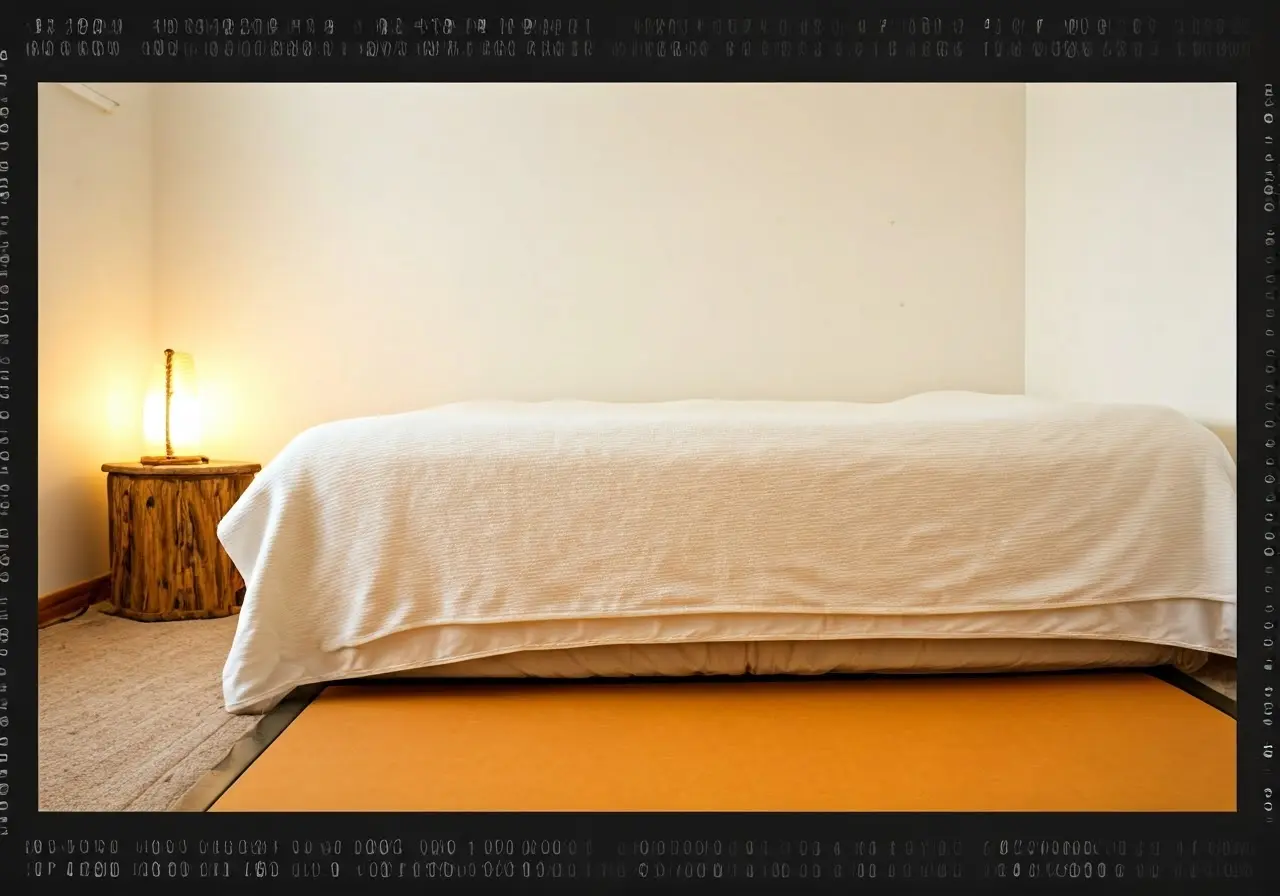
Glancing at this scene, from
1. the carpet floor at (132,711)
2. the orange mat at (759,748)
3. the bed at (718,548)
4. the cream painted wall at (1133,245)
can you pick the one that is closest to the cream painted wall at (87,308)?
the carpet floor at (132,711)

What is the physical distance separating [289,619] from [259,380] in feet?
5.63

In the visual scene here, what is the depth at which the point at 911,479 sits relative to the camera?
5.20ft

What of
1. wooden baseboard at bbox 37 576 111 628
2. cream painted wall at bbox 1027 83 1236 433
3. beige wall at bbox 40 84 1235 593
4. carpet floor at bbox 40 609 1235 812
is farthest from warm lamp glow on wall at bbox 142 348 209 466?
cream painted wall at bbox 1027 83 1236 433

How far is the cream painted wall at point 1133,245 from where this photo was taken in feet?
6.48

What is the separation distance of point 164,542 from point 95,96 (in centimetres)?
143

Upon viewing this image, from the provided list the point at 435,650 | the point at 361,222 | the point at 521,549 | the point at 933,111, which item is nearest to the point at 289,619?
the point at 435,650

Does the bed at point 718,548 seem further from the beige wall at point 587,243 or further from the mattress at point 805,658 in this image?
the beige wall at point 587,243

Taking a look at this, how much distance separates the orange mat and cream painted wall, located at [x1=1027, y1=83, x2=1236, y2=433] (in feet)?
2.95

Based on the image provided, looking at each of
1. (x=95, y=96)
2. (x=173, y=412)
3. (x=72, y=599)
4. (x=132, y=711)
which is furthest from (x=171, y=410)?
(x=132, y=711)

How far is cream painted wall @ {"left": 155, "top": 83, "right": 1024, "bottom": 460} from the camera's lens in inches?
117

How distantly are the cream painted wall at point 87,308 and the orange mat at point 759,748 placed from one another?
4.74ft

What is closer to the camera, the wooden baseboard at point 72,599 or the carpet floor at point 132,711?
the carpet floor at point 132,711

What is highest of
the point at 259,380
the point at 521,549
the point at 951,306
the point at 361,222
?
the point at 361,222
